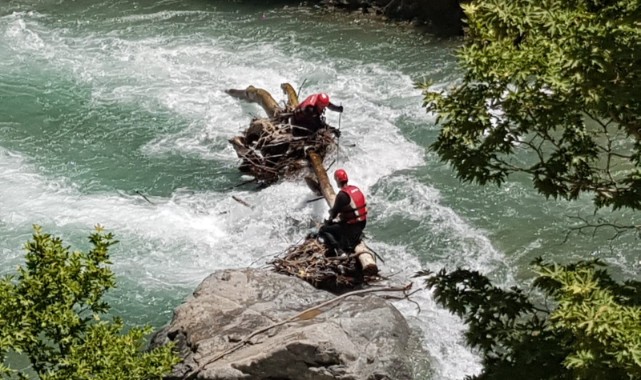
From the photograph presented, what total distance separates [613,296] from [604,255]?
7.17 m

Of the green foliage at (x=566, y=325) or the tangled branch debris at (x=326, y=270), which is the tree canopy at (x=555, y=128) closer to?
the green foliage at (x=566, y=325)

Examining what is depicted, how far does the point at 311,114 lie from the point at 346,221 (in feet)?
12.0

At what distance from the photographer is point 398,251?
524 inches

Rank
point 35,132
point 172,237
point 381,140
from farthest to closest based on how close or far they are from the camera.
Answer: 1. point 35,132
2. point 381,140
3. point 172,237

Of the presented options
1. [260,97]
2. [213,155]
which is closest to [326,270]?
[213,155]

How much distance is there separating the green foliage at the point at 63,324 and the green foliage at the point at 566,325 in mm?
2872

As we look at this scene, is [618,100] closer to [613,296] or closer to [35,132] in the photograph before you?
[613,296]

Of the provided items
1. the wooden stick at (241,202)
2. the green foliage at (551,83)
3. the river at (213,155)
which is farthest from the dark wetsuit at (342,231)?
the green foliage at (551,83)

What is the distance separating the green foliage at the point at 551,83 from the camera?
20.4 feet

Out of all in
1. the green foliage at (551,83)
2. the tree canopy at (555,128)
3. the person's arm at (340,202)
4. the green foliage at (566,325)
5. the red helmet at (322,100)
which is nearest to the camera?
the green foliage at (566,325)

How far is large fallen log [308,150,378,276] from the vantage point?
12086mm

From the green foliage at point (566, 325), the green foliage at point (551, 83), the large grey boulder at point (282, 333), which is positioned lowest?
the large grey boulder at point (282, 333)

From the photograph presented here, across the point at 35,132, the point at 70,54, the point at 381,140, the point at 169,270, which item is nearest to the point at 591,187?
the point at 169,270

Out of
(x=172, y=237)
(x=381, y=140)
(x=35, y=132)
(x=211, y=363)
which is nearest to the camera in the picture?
(x=211, y=363)
